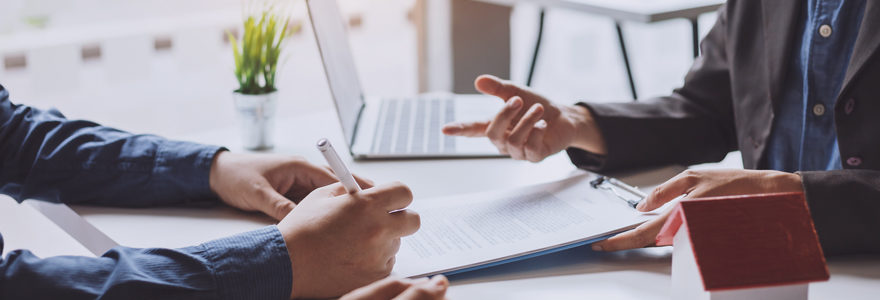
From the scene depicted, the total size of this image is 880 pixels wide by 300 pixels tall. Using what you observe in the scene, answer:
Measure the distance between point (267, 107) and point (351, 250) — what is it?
62cm

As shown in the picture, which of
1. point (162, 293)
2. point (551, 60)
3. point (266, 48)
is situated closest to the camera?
point (162, 293)

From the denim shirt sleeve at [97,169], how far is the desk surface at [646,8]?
1.05 meters

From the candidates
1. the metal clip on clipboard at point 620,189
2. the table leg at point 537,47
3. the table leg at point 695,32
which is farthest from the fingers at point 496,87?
the table leg at point 537,47

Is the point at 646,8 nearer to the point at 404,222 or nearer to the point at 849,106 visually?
the point at 849,106

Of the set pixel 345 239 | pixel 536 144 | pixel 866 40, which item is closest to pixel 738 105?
pixel 866 40

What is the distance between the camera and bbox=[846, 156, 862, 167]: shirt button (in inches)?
35.9

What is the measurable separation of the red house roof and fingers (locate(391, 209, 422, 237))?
0.25m

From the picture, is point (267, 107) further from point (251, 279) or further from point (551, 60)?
point (551, 60)

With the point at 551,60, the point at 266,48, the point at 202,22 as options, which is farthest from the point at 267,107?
the point at 551,60

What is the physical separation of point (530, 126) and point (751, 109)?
360 mm

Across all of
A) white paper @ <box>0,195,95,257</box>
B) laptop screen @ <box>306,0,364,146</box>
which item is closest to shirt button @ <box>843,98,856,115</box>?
laptop screen @ <box>306,0,364,146</box>

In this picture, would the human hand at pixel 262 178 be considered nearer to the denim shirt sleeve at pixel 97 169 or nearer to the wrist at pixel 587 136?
the denim shirt sleeve at pixel 97 169

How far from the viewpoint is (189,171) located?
0.93 meters

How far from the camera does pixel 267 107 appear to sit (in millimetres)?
1220
